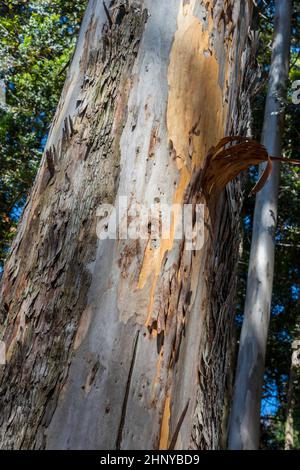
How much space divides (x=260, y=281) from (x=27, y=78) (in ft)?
13.3

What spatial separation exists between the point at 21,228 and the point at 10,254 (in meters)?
0.06

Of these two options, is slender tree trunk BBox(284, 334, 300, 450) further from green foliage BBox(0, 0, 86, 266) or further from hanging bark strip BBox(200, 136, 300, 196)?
hanging bark strip BBox(200, 136, 300, 196)

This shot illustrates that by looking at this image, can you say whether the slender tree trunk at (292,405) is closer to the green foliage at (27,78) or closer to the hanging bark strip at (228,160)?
the green foliage at (27,78)

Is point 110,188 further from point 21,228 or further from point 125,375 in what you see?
point 125,375

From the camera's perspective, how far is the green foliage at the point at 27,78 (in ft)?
24.9

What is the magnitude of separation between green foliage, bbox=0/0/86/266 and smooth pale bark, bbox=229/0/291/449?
2.77m

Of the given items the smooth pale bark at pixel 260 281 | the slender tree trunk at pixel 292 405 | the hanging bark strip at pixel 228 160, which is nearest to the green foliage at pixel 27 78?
the smooth pale bark at pixel 260 281

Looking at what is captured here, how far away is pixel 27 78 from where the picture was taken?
7.64 m

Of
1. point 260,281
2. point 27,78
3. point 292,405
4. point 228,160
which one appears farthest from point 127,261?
point 292,405

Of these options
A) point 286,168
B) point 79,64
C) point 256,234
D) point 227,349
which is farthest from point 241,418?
point 79,64

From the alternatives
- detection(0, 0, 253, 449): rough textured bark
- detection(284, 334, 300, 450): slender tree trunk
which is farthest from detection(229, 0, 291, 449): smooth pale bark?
detection(0, 0, 253, 449): rough textured bark

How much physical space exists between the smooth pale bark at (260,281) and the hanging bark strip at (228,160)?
4.95 meters

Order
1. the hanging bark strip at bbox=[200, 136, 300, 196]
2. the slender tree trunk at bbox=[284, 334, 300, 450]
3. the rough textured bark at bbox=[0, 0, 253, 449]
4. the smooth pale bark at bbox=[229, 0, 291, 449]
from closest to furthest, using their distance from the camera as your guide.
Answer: the rough textured bark at bbox=[0, 0, 253, 449] → the hanging bark strip at bbox=[200, 136, 300, 196] → the smooth pale bark at bbox=[229, 0, 291, 449] → the slender tree trunk at bbox=[284, 334, 300, 450]

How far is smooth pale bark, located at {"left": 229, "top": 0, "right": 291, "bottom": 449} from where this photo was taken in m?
5.92
